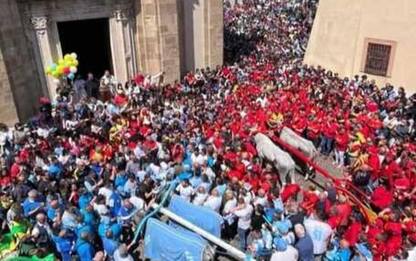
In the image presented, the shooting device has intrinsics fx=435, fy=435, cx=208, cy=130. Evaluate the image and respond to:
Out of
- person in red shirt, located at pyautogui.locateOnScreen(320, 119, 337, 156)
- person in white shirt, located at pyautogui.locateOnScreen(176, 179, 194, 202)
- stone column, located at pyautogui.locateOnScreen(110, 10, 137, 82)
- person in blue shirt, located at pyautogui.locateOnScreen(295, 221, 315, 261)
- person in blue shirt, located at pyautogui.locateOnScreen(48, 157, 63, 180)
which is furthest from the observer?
stone column, located at pyautogui.locateOnScreen(110, 10, 137, 82)

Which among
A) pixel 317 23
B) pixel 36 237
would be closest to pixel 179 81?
pixel 317 23

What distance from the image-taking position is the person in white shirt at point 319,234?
7.67 metres

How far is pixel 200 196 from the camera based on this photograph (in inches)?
349

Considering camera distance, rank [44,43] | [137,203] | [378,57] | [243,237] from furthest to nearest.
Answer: [378,57] < [44,43] < [243,237] < [137,203]

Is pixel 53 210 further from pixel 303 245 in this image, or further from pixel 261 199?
pixel 303 245

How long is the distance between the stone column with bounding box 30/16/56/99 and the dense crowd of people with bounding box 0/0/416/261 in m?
1.15

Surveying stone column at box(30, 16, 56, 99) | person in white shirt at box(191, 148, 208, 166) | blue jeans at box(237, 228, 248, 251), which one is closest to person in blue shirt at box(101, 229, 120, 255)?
blue jeans at box(237, 228, 248, 251)

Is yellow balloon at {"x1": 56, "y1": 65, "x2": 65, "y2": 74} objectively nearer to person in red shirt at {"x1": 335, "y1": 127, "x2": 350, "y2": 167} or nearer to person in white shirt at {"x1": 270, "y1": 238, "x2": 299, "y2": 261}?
person in red shirt at {"x1": 335, "y1": 127, "x2": 350, "y2": 167}

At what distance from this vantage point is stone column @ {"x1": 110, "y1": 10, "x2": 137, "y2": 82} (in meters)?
17.3

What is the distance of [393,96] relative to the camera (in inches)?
607

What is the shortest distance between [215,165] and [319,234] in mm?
3548

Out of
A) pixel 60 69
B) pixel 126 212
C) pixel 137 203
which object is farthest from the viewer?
pixel 60 69

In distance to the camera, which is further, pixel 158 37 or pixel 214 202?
pixel 158 37

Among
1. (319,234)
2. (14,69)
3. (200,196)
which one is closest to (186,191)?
(200,196)
